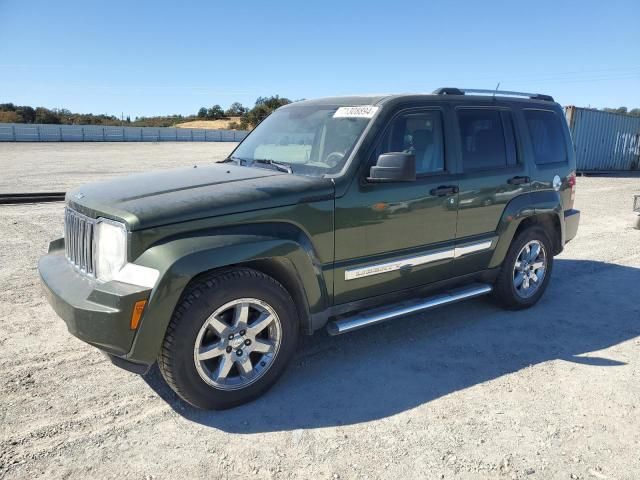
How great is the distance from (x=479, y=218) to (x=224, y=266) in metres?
2.49

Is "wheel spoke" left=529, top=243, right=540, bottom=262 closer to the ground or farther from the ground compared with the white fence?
closer to the ground

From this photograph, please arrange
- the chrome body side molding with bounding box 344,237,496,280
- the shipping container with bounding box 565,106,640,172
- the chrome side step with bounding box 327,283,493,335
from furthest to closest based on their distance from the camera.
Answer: the shipping container with bounding box 565,106,640,172 < the chrome body side molding with bounding box 344,237,496,280 < the chrome side step with bounding box 327,283,493,335

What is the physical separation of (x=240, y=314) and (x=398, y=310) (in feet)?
4.50

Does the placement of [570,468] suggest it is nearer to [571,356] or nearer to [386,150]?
[571,356]

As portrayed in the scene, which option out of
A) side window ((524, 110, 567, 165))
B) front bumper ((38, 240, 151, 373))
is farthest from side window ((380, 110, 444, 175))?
front bumper ((38, 240, 151, 373))

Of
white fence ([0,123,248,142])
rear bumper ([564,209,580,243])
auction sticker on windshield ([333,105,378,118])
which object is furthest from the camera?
white fence ([0,123,248,142])

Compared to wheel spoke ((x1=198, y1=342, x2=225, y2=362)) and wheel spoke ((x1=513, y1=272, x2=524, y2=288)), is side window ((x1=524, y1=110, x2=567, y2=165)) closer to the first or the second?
wheel spoke ((x1=513, y1=272, x2=524, y2=288))

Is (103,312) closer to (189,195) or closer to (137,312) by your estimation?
(137,312)

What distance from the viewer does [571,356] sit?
4039mm

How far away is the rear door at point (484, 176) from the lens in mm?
4320

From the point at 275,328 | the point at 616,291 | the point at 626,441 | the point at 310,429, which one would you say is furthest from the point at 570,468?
the point at 616,291

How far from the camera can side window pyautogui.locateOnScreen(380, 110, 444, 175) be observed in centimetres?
388

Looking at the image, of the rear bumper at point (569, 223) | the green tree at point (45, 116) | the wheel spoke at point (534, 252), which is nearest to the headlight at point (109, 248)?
the wheel spoke at point (534, 252)

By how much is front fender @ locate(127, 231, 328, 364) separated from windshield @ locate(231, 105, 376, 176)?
2.92 ft
